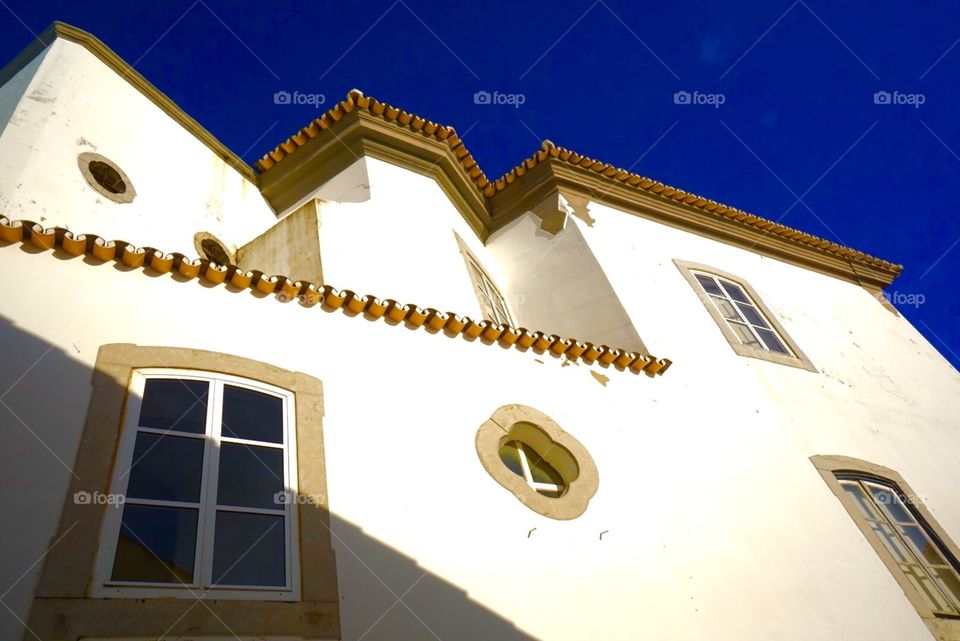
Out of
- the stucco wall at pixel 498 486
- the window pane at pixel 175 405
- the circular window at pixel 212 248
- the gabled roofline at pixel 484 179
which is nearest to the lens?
the stucco wall at pixel 498 486

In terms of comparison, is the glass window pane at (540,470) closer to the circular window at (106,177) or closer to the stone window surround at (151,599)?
the stone window surround at (151,599)

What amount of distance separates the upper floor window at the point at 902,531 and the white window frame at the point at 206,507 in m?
5.03

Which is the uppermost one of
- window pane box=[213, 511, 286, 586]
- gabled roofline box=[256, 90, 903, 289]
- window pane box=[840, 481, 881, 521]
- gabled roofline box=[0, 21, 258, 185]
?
gabled roofline box=[0, 21, 258, 185]

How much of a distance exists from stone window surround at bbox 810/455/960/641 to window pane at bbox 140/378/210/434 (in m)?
5.52

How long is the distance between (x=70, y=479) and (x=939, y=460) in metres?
8.45

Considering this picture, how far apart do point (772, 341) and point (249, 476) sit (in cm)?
677

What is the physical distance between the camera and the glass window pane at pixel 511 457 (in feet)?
15.4

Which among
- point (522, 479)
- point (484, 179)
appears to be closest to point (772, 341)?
point (484, 179)

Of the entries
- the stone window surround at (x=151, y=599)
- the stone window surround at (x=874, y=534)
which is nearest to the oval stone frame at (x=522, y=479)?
the stone window surround at (x=151, y=599)

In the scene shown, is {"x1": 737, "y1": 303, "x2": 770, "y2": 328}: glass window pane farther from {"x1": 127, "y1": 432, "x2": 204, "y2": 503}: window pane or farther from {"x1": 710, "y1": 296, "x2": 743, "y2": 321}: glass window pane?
{"x1": 127, "y1": 432, "x2": 204, "y2": 503}: window pane

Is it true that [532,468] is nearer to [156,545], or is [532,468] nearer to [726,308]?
[156,545]

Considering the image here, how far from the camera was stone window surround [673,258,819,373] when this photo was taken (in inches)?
294

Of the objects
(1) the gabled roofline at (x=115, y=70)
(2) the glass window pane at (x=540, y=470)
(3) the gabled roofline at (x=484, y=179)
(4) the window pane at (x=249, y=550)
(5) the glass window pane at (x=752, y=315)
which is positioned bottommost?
(4) the window pane at (x=249, y=550)

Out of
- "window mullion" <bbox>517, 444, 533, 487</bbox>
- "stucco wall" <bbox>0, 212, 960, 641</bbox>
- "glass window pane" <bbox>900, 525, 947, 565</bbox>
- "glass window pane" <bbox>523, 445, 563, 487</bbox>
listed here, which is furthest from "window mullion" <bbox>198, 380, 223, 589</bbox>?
"glass window pane" <bbox>900, 525, 947, 565</bbox>
